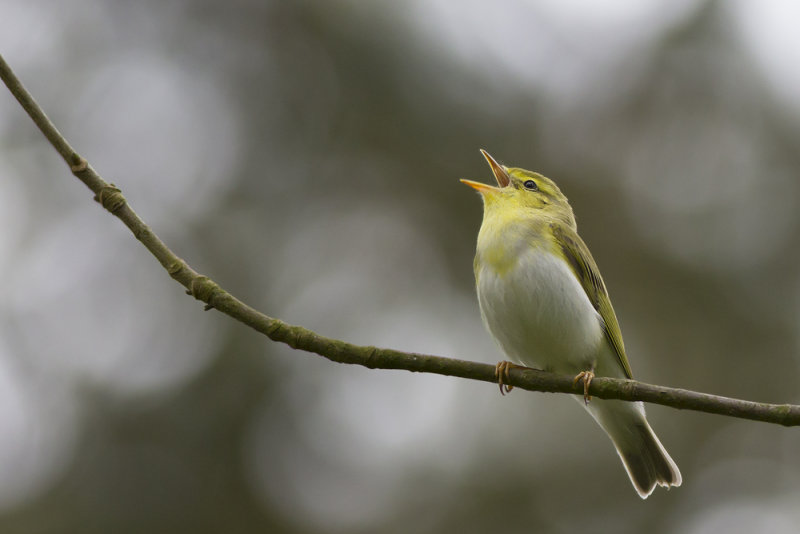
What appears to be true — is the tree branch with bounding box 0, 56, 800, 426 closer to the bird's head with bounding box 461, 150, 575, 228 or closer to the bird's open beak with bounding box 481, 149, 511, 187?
the bird's head with bounding box 461, 150, 575, 228

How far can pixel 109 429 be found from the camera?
384 inches

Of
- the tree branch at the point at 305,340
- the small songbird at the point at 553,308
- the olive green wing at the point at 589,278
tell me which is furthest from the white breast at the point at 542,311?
the tree branch at the point at 305,340

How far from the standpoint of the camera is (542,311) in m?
4.48

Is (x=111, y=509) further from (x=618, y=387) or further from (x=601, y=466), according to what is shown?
(x=618, y=387)

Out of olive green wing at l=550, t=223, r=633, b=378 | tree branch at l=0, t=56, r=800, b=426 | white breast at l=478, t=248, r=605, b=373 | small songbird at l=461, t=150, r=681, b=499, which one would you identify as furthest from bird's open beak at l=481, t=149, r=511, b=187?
tree branch at l=0, t=56, r=800, b=426

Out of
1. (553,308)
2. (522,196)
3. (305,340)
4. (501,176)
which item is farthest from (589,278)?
(305,340)

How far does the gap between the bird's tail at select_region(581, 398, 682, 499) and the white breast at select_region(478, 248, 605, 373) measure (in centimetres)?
55

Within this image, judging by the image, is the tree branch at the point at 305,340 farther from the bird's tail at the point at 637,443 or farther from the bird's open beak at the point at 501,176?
the bird's open beak at the point at 501,176

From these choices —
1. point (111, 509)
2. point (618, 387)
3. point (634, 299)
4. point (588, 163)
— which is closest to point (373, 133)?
point (588, 163)

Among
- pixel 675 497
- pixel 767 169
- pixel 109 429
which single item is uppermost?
pixel 109 429

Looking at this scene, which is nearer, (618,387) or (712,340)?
(618,387)

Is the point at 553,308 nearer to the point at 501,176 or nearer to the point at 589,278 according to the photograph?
the point at 589,278

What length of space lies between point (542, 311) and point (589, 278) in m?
0.59

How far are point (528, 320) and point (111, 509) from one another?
280 inches
